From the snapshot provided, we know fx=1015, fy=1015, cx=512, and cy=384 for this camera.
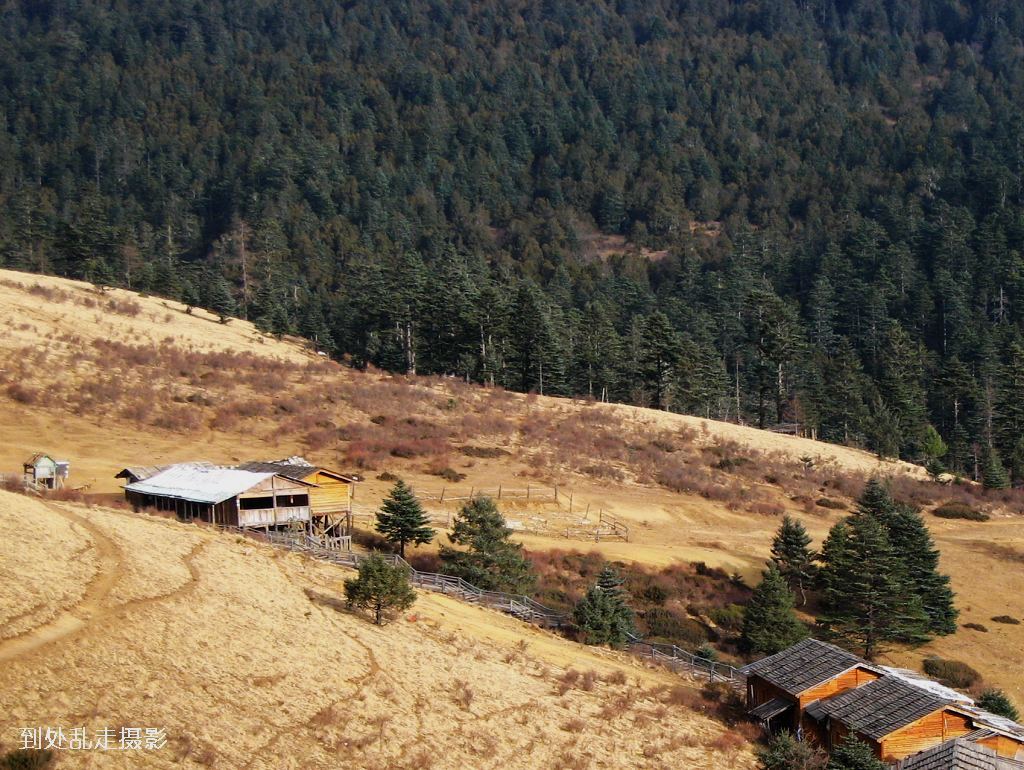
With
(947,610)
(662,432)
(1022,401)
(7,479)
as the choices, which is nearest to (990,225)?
(1022,401)

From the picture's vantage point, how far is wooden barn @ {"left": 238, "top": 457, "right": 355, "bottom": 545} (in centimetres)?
4550

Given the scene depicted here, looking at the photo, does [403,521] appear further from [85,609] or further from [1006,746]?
[1006,746]

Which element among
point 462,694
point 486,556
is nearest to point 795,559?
point 486,556

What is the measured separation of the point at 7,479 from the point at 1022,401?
85690 mm

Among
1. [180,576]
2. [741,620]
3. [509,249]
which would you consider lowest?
[741,620]

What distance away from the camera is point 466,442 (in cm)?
7081

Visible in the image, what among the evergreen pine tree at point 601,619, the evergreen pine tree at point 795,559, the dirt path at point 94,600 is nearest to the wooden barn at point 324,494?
the dirt path at point 94,600

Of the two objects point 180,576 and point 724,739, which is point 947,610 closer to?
point 724,739

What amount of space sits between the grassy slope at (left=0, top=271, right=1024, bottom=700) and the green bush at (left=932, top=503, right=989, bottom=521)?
876 millimetres

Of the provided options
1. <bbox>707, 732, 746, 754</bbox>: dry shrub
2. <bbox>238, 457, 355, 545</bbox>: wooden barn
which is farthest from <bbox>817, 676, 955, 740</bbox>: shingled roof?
<bbox>238, 457, 355, 545</bbox>: wooden barn

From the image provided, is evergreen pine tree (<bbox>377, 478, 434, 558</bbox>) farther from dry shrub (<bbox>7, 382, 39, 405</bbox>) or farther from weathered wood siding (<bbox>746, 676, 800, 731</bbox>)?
dry shrub (<bbox>7, 382, 39, 405</bbox>)

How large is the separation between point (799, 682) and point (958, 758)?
657cm

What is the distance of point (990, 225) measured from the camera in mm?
161125

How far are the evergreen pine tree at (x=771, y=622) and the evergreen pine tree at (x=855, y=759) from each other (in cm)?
1414
